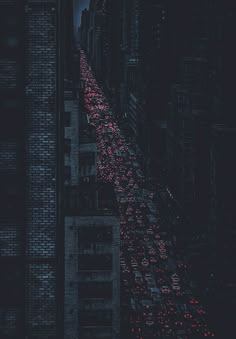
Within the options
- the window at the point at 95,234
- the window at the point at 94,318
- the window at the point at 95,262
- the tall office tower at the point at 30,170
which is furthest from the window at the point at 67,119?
the tall office tower at the point at 30,170

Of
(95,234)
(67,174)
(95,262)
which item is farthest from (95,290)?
(67,174)

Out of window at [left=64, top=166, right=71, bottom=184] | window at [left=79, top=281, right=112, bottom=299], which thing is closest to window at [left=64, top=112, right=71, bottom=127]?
window at [left=64, top=166, right=71, bottom=184]

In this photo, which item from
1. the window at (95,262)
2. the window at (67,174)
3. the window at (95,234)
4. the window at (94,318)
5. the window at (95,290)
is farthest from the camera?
the window at (67,174)

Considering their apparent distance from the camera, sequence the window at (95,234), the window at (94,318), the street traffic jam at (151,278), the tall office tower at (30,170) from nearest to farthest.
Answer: the tall office tower at (30,170) < the window at (95,234) < the window at (94,318) < the street traffic jam at (151,278)

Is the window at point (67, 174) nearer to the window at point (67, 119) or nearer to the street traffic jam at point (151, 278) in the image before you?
the window at point (67, 119)

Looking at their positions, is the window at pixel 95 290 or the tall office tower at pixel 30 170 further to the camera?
the window at pixel 95 290

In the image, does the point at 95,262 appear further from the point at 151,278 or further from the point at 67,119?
the point at 67,119

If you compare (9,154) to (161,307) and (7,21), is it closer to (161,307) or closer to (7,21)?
(7,21)

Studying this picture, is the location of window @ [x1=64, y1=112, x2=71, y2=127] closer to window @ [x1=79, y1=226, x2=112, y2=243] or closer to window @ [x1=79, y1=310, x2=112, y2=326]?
window @ [x1=79, y1=226, x2=112, y2=243]
